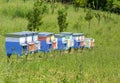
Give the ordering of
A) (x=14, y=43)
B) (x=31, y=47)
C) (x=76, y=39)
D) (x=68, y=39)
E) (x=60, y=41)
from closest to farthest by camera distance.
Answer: (x=14, y=43) < (x=31, y=47) < (x=60, y=41) < (x=68, y=39) < (x=76, y=39)

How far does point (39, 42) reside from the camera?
66.0ft

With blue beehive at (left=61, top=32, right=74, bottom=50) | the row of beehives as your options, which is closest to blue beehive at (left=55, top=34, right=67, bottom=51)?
the row of beehives

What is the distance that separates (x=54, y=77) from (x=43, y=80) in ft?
3.54

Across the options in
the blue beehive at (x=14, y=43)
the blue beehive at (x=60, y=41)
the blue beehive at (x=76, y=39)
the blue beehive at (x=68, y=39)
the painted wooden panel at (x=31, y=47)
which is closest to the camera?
the blue beehive at (x=14, y=43)

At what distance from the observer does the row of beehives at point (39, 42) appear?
1673 cm

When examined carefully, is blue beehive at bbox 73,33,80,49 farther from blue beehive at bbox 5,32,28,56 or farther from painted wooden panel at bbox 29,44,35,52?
blue beehive at bbox 5,32,28,56

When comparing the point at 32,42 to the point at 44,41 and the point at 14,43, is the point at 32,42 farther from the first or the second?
the point at 44,41

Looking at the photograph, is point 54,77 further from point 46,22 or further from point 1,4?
point 1,4

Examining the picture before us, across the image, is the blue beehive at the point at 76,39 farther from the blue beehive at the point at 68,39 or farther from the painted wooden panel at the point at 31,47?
the painted wooden panel at the point at 31,47

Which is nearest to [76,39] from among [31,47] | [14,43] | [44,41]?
[44,41]

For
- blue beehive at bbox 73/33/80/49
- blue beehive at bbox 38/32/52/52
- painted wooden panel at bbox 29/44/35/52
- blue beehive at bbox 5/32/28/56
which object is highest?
blue beehive at bbox 5/32/28/56

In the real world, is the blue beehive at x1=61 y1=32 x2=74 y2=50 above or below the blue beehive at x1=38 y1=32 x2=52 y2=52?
below

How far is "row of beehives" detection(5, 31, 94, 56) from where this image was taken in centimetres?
1673

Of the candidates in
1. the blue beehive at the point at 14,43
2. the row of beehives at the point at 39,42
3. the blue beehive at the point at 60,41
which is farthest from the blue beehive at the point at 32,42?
the blue beehive at the point at 60,41
